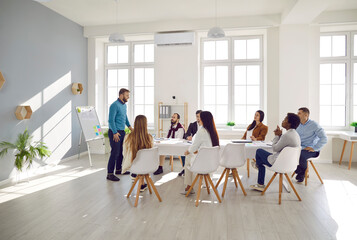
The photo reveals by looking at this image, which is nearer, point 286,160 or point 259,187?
point 286,160

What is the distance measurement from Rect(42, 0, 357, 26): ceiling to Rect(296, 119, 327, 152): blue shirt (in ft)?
8.41

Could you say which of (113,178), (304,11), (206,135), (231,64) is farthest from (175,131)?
(304,11)

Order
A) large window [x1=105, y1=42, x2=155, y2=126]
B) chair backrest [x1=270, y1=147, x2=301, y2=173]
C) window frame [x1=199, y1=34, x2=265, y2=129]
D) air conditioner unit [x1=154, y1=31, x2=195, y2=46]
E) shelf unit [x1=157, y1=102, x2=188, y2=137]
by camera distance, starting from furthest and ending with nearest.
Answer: large window [x1=105, y1=42, x2=155, y2=126]
window frame [x1=199, y1=34, x2=265, y2=129]
shelf unit [x1=157, y1=102, x2=188, y2=137]
air conditioner unit [x1=154, y1=31, x2=195, y2=46]
chair backrest [x1=270, y1=147, x2=301, y2=173]

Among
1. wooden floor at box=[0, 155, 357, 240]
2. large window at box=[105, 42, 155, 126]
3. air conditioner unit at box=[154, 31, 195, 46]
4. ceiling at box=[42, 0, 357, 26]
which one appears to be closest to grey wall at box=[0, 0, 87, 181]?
ceiling at box=[42, 0, 357, 26]

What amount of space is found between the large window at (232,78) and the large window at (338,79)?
1563 millimetres

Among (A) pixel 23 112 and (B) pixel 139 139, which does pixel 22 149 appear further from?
(B) pixel 139 139

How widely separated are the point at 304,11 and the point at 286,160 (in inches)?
137

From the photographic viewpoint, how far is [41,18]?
552 cm

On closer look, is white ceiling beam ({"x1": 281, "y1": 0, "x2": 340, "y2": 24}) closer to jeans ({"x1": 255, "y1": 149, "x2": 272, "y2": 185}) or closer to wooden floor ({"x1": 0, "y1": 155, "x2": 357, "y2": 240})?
jeans ({"x1": 255, "y1": 149, "x2": 272, "y2": 185})

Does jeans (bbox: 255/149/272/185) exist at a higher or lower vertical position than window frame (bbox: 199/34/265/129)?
lower

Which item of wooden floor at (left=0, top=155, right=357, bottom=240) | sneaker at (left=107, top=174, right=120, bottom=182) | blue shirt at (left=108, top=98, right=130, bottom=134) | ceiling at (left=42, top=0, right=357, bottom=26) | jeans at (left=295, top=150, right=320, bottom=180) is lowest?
wooden floor at (left=0, top=155, right=357, bottom=240)

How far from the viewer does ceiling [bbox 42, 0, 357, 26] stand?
18.1 ft

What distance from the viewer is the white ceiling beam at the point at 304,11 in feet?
16.1

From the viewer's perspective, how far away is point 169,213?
10.6ft
